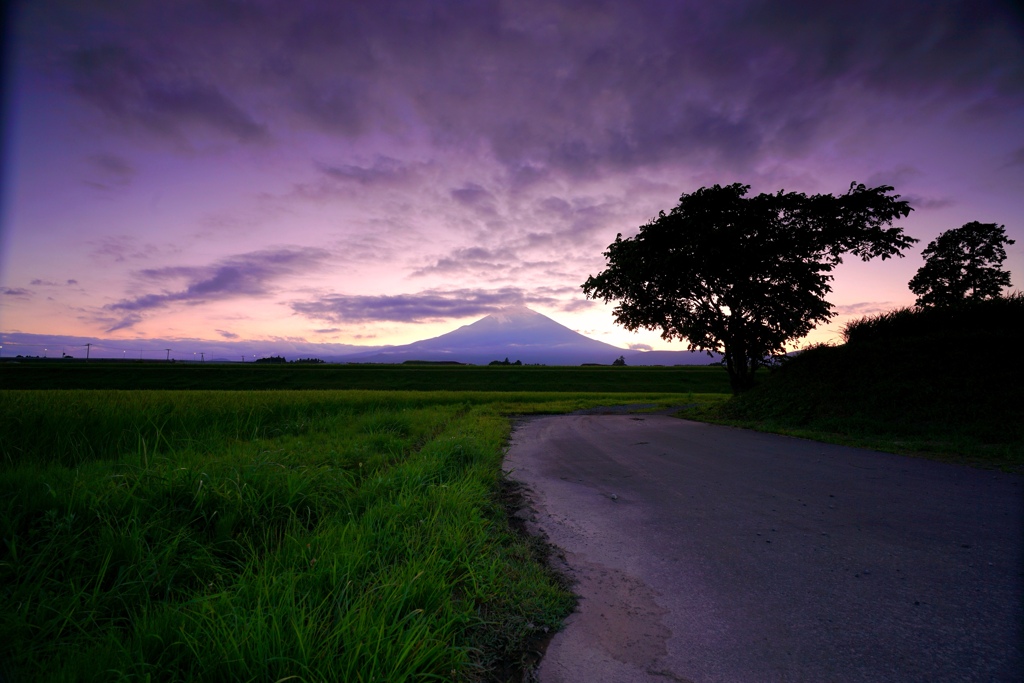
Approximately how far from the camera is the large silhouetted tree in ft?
45.2

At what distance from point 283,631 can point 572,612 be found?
64.1 inches

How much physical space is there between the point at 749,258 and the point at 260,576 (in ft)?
50.9

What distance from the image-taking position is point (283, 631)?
2.00m

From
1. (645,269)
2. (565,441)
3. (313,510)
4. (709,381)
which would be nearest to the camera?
(313,510)

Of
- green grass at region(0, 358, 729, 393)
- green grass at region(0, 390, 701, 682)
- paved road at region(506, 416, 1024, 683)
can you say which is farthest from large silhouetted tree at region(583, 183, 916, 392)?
green grass at region(0, 358, 729, 393)

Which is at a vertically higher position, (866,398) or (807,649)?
(866,398)

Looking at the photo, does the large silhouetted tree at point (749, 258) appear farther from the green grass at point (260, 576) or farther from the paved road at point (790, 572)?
the green grass at point (260, 576)

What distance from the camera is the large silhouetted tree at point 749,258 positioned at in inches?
542

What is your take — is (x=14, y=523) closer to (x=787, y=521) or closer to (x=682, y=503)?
(x=682, y=503)

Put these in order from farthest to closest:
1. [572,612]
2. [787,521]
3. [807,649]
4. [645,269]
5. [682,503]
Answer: [645,269]
[682,503]
[787,521]
[572,612]
[807,649]

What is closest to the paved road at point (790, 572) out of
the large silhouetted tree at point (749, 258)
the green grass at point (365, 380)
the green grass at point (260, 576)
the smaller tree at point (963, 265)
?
the green grass at point (260, 576)

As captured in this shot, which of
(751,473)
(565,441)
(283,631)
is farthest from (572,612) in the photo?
(565,441)

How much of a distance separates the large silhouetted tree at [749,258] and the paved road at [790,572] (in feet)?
28.9

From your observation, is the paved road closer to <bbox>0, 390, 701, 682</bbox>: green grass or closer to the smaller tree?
<bbox>0, 390, 701, 682</bbox>: green grass
